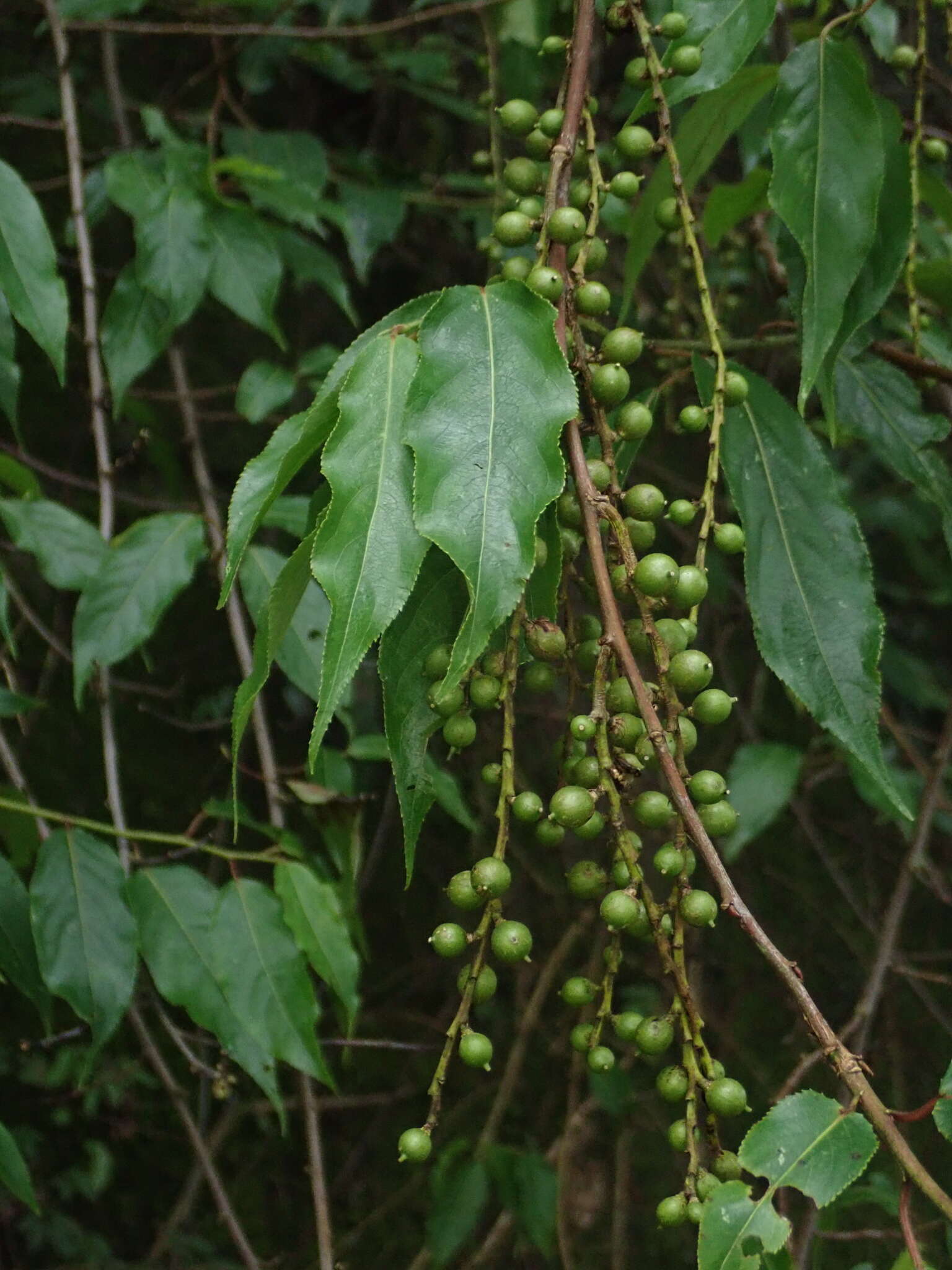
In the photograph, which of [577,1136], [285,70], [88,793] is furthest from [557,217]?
[577,1136]

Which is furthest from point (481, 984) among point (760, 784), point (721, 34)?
point (760, 784)

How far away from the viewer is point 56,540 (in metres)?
1.16

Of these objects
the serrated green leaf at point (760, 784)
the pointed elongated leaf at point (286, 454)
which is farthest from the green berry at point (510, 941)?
the serrated green leaf at point (760, 784)

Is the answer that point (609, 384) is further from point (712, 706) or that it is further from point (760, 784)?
point (760, 784)

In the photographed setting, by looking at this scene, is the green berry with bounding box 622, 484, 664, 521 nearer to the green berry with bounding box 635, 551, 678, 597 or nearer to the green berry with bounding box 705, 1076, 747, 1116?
the green berry with bounding box 635, 551, 678, 597

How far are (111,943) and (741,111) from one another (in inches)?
35.1

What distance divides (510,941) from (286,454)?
0.97ft

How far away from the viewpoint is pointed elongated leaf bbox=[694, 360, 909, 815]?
82 cm

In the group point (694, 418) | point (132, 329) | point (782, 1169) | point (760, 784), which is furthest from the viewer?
point (760, 784)

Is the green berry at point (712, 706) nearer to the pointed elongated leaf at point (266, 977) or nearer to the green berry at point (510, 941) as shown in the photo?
the green berry at point (510, 941)

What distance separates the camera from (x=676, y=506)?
0.75 metres

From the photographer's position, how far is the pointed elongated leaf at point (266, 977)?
3.22ft

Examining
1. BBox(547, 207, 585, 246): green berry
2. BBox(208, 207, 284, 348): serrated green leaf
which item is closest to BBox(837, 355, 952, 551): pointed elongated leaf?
BBox(547, 207, 585, 246): green berry

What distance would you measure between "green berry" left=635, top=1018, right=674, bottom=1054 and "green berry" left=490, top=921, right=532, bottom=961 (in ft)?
0.26
